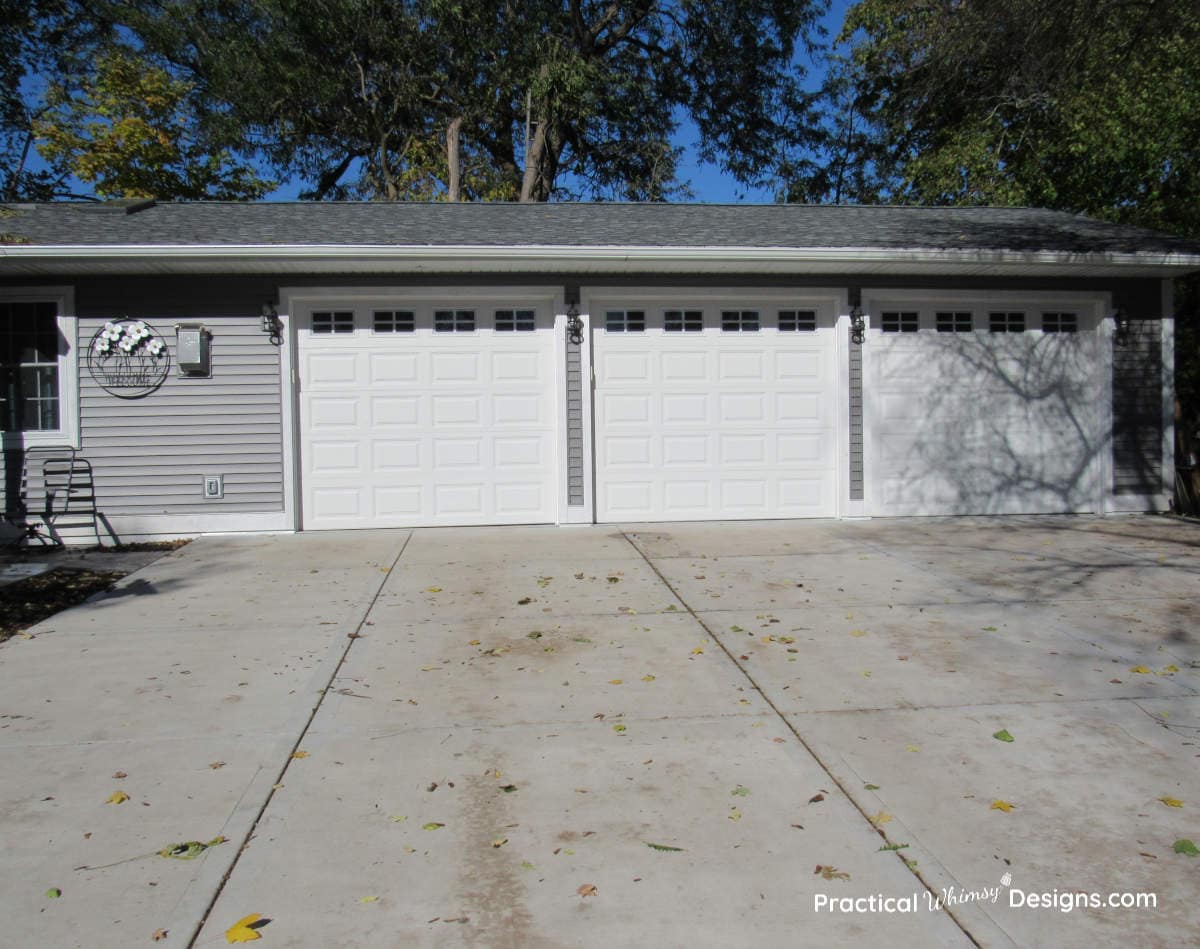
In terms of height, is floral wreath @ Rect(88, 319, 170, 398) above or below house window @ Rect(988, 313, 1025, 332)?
below

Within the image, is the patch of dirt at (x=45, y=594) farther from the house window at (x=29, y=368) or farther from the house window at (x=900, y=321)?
the house window at (x=900, y=321)

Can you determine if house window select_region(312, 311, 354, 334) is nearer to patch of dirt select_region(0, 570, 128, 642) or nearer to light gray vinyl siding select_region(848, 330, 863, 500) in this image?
patch of dirt select_region(0, 570, 128, 642)

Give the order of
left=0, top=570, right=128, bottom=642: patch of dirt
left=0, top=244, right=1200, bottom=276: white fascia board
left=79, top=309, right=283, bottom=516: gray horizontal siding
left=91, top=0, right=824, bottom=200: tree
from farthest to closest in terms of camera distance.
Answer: left=91, top=0, right=824, bottom=200: tree, left=79, top=309, right=283, bottom=516: gray horizontal siding, left=0, top=244, right=1200, bottom=276: white fascia board, left=0, top=570, right=128, bottom=642: patch of dirt

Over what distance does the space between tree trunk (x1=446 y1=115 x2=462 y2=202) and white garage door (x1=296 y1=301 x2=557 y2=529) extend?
32.4ft

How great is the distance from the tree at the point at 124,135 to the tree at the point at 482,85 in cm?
133

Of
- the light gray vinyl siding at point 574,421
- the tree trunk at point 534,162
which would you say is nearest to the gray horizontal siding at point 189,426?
the light gray vinyl siding at point 574,421

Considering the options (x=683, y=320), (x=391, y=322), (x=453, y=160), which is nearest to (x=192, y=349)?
(x=391, y=322)

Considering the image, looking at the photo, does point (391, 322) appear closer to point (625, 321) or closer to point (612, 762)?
point (625, 321)

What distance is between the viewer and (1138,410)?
32.2 ft

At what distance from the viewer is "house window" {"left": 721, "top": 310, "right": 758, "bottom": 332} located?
9422 millimetres

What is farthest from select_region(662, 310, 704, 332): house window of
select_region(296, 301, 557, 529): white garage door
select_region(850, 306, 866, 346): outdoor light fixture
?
select_region(850, 306, 866, 346): outdoor light fixture

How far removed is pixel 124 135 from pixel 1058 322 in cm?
1472

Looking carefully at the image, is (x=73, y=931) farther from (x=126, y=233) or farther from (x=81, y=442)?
(x=126, y=233)

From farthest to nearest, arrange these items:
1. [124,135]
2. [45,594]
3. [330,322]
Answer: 1. [124,135]
2. [330,322]
3. [45,594]
